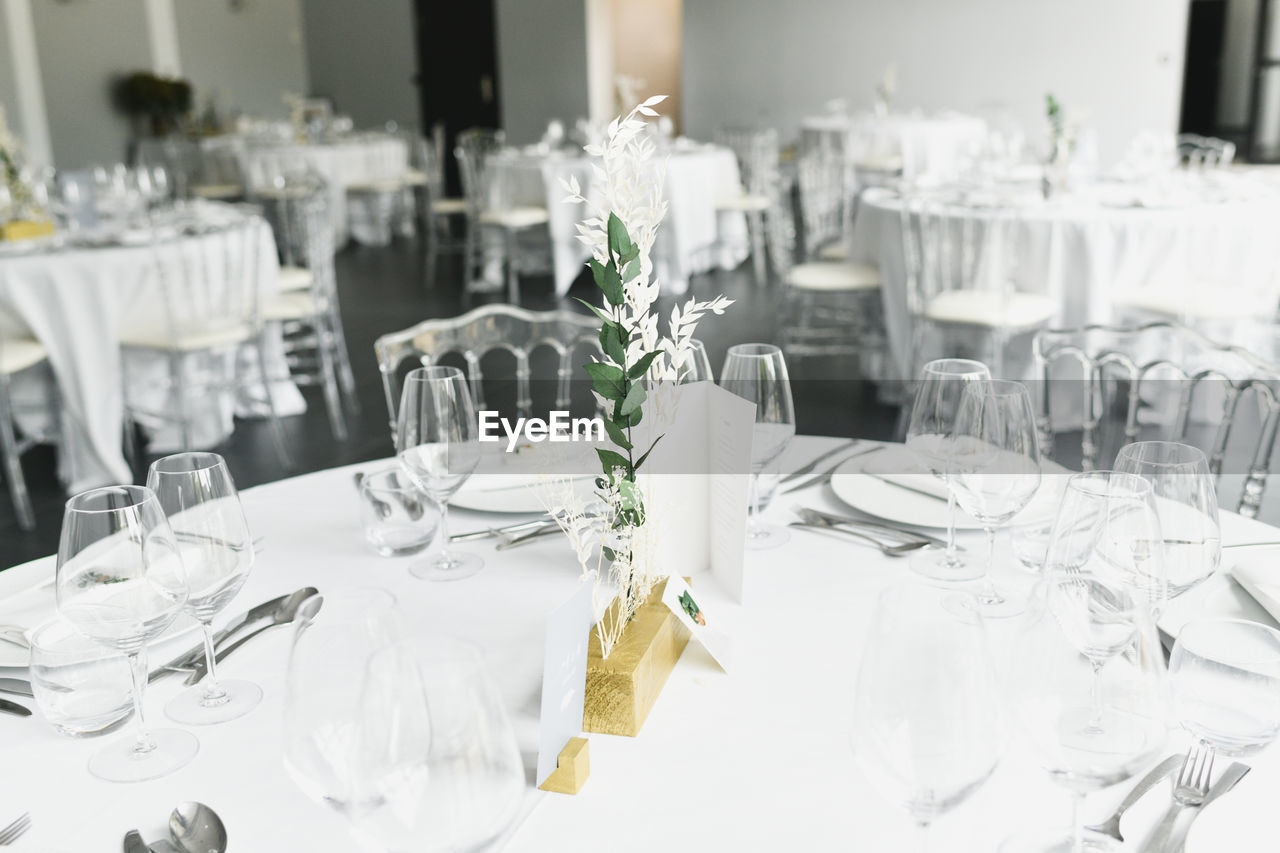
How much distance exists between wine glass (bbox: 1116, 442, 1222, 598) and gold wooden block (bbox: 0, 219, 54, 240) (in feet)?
13.2

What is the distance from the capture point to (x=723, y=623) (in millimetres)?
1075

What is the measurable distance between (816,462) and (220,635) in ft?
2.78

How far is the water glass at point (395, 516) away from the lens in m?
1.27

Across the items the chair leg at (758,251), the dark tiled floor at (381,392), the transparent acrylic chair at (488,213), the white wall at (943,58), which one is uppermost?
the white wall at (943,58)

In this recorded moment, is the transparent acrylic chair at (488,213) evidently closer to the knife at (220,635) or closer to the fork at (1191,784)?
the knife at (220,635)

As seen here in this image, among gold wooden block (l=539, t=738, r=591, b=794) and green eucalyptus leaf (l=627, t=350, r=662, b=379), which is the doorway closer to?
green eucalyptus leaf (l=627, t=350, r=662, b=379)

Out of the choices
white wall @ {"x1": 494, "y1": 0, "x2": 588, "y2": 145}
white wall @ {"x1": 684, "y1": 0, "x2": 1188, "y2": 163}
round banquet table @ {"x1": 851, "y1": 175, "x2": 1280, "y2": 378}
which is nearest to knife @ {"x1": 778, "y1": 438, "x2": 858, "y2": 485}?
round banquet table @ {"x1": 851, "y1": 175, "x2": 1280, "y2": 378}

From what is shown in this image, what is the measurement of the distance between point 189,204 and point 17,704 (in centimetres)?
463

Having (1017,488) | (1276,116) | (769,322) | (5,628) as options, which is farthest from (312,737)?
(1276,116)

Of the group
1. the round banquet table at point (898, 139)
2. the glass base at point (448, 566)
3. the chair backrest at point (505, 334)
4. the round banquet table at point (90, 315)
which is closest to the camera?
the glass base at point (448, 566)

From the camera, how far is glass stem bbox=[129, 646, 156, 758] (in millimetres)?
881

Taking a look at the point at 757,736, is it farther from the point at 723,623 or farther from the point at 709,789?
the point at 723,623

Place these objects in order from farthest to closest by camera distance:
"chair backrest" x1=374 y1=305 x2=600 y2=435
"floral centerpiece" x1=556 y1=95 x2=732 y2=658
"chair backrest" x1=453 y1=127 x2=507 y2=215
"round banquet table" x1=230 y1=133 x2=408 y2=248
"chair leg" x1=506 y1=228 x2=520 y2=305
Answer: "round banquet table" x1=230 y1=133 x2=408 y2=248 < "chair backrest" x1=453 y1=127 x2=507 y2=215 < "chair leg" x1=506 y1=228 x2=520 y2=305 < "chair backrest" x1=374 y1=305 x2=600 y2=435 < "floral centerpiece" x1=556 y1=95 x2=732 y2=658

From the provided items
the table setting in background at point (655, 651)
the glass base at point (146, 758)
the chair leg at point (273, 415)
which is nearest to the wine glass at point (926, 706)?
the table setting in background at point (655, 651)
